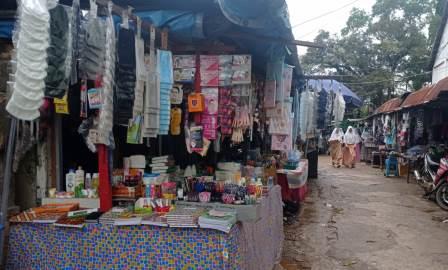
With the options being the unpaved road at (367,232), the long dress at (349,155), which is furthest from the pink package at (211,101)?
the long dress at (349,155)

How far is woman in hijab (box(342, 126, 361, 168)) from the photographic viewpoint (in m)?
17.0

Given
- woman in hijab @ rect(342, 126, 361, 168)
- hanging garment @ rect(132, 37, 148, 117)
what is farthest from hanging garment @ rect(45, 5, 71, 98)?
woman in hijab @ rect(342, 126, 361, 168)

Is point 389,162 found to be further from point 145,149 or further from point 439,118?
point 145,149

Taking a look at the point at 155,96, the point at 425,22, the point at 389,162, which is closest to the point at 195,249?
the point at 155,96

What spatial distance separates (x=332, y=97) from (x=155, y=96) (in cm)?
939

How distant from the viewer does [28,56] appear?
7.47 ft

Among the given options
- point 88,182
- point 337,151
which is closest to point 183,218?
point 88,182

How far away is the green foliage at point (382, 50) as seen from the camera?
2486 cm

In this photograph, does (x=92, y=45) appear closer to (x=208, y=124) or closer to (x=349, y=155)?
(x=208, y=124)

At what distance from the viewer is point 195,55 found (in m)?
4.25

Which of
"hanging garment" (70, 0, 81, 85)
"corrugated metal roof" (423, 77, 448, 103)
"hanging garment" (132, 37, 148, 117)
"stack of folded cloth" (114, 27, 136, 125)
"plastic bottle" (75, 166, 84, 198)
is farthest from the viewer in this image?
"corrugated metal roof" (423, 77, 448, 103)

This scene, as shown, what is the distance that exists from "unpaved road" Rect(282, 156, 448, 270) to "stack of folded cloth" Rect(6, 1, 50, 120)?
427 cm

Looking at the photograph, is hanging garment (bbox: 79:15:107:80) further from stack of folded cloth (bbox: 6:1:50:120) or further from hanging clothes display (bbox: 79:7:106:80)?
stack of folded cloth (bbox: 6:1:50:120)

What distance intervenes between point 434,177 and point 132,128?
893 centimetres
